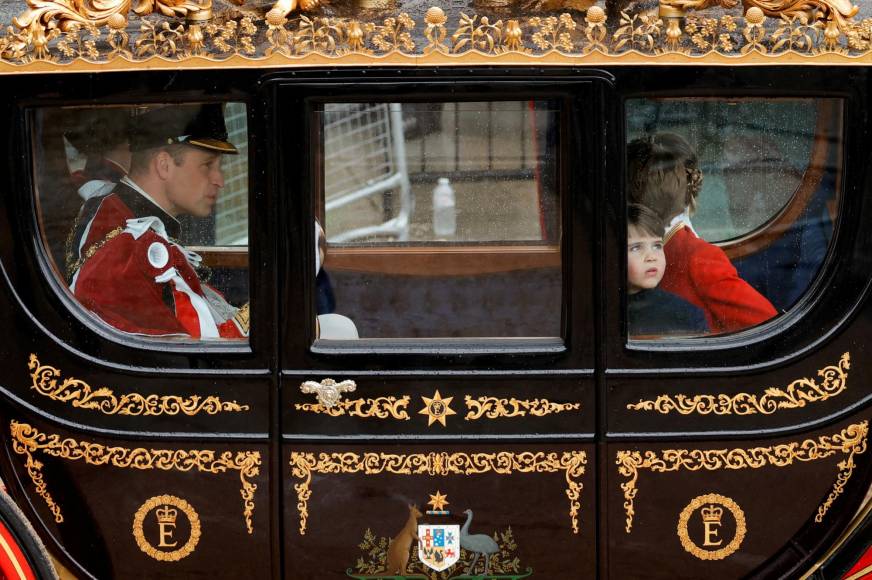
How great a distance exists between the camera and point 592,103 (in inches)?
115

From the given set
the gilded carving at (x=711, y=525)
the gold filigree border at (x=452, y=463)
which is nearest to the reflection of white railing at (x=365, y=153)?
the gold filigree border at (x=452, y=463)

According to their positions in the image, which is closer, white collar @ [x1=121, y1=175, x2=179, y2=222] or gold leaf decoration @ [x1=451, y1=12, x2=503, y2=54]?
gold leaf decoration @ [x1=451, y1=12, x2=503, y2=54]

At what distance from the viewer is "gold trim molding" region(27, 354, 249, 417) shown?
3.06 metres

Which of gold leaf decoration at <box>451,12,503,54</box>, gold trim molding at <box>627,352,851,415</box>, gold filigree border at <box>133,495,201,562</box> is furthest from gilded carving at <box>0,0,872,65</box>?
gold filigree border at <box>133,495,201,562</box>

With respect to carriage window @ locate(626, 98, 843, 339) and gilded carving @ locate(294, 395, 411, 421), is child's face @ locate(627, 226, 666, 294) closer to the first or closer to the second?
carriage window @ locate(626, 98, 843, 339)

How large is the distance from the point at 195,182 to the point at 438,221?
621mm

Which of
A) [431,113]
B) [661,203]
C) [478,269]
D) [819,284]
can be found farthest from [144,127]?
[819,284]

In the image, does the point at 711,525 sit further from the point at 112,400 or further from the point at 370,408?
the point at 112,400

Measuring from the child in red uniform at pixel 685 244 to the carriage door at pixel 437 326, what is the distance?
0.50 feet

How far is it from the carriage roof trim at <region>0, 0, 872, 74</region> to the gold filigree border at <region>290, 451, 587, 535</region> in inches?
38.5

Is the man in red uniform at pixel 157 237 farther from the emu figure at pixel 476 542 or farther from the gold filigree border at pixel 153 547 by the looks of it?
the emu figure at pixel 476 542

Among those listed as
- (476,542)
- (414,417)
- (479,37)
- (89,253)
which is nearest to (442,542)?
(476,542)

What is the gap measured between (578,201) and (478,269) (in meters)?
0.32

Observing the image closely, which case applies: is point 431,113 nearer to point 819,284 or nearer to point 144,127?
point 144,127
